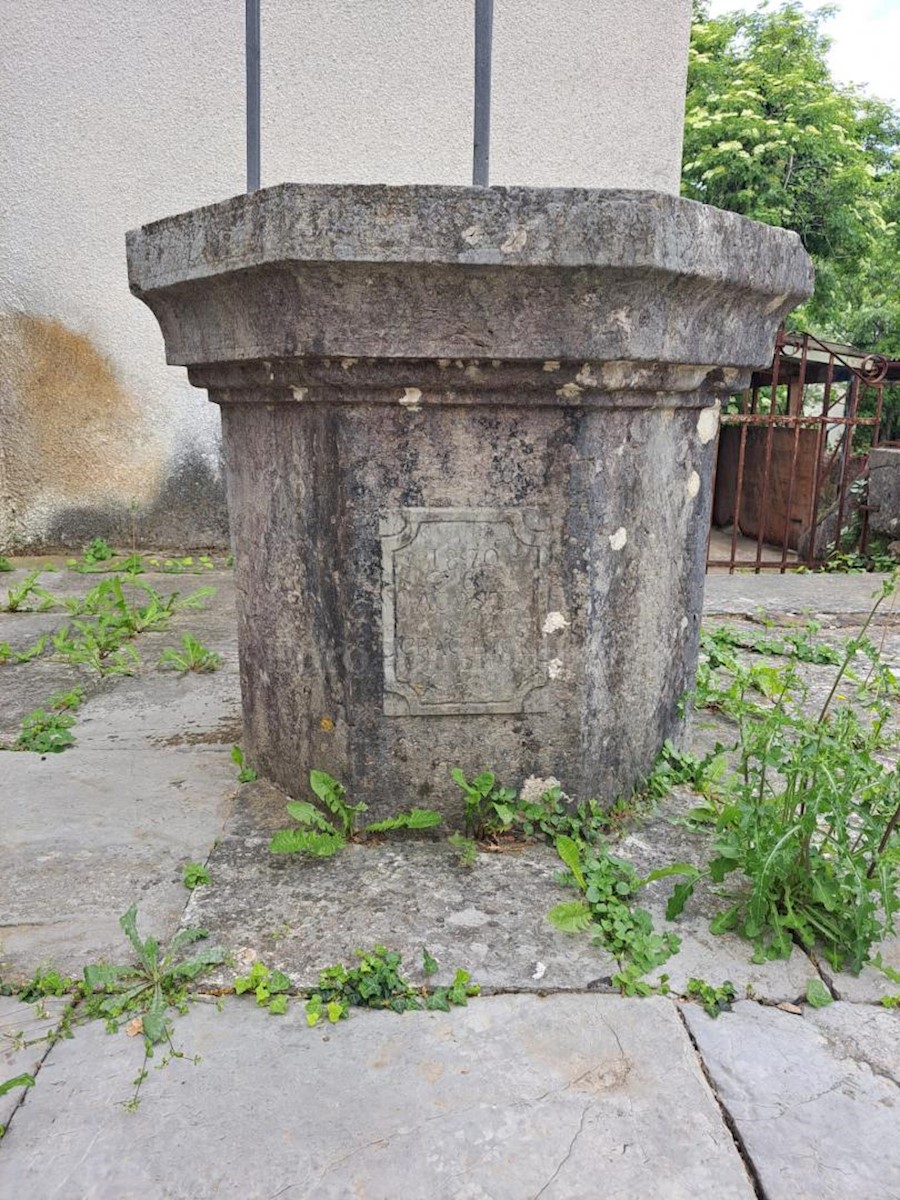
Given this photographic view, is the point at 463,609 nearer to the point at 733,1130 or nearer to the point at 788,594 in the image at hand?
the point at 733,1130

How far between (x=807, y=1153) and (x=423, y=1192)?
50cm

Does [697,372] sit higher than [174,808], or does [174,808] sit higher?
[697,372]

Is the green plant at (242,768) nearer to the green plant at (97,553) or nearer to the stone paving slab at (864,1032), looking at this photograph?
the stone paving slab at (864,1032)

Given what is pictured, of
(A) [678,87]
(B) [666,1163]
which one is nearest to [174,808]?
(B) [666,1163]

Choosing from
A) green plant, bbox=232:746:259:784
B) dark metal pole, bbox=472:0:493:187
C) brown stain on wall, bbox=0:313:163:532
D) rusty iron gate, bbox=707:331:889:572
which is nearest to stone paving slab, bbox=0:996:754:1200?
green plant, bbox=232:746:259:784

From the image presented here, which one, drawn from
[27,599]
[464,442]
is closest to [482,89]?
[464,442]

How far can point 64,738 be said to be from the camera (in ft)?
8.26

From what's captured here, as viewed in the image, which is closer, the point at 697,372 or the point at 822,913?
the point at 822,913

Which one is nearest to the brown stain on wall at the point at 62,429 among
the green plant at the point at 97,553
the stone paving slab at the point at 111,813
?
the green plant at the point at 97,553

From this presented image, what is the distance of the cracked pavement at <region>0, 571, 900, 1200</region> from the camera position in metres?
1.17

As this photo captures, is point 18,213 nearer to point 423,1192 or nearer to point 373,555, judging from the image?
point 373,555

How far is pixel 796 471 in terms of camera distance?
8.73 meters

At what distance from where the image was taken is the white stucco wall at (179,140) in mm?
5035

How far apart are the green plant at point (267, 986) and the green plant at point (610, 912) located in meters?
0.48
